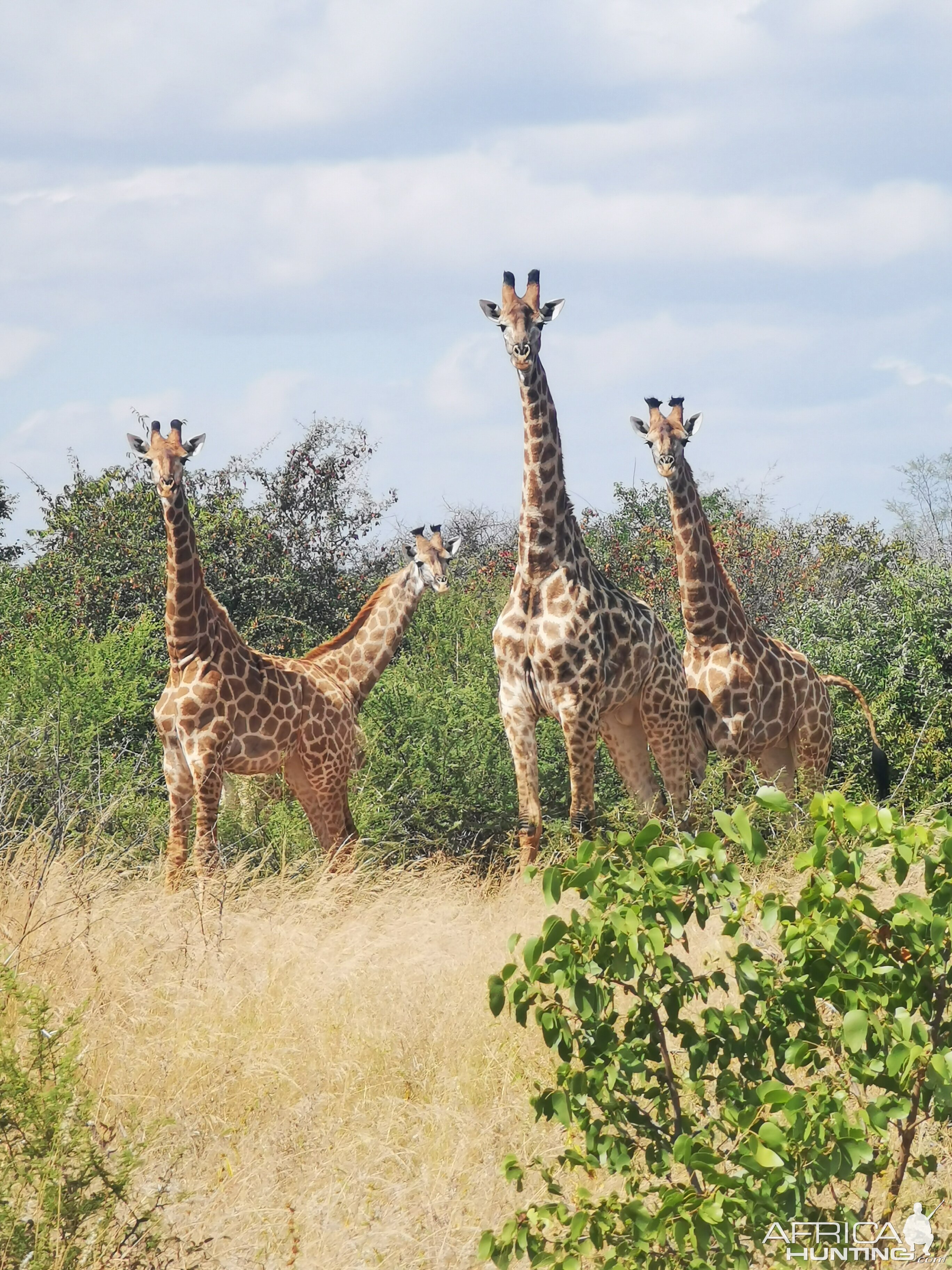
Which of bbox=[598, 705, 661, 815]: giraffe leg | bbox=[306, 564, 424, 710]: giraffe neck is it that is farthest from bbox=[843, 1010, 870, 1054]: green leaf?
bbox=[306, 564, 424, 710]: giraffe neck

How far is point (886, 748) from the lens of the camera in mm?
10773

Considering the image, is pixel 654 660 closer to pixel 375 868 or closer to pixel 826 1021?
pixel 375 868

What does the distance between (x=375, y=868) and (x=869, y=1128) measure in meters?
5.17

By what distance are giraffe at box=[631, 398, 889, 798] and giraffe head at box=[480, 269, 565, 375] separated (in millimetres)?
1218

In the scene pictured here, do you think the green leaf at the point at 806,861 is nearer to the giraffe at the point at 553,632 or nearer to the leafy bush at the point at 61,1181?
the leafy bush at the point at 61,1181

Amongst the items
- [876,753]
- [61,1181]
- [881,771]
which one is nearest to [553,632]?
[876,753]

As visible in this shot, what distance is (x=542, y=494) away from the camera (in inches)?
329

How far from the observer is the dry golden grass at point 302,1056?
399 cm

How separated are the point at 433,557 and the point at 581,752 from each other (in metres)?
1.96

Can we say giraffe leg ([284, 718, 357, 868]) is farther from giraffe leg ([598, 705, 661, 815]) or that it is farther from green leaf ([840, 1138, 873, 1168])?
green leaf ([840, 1138, 873, 1168])

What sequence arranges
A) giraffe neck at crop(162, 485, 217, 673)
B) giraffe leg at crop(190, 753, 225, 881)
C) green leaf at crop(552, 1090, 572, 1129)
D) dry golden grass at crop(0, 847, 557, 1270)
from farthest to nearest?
giraffe neck at crop(162, 485, 217, 673) → giraffe leg at crop(190, 753, 225, 881) → dry golden grass at crop(0, 847, 557, 1270) → green leaf at crop(552, 1090, 572, 1129)

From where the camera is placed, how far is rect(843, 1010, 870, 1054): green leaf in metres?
3.11

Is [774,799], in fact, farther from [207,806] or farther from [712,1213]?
[207,806]

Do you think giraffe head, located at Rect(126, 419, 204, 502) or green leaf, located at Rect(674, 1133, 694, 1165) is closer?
green leaf, located at Rect(674, 1133, 694, 1165)
